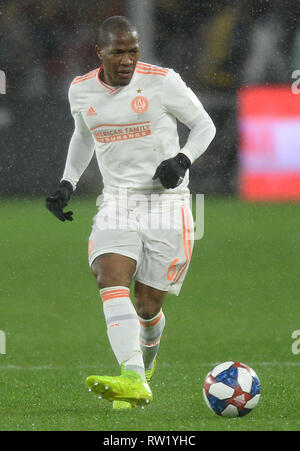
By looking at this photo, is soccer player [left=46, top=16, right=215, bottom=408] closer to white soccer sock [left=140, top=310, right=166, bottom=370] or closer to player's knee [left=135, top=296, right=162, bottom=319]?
player's knee [left=135, top=296, right=162, bottom=319]

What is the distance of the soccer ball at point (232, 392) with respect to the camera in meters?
4.49

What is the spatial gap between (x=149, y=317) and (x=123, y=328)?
65 cm

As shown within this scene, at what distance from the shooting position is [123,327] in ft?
15.3

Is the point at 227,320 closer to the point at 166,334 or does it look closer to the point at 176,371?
the point at 166,334

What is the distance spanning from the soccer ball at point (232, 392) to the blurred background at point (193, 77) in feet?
25.6

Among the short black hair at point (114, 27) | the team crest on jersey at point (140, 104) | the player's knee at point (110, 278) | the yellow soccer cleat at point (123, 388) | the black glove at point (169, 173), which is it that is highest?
the short black hair at point (114, 27)

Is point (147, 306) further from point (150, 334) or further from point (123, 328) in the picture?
point (123, 328)

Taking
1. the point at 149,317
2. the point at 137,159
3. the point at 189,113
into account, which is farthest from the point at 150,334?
the point at 189,113

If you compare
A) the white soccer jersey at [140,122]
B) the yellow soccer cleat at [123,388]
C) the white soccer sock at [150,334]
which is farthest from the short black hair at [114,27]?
the yellow soccer cleat at [123,388]

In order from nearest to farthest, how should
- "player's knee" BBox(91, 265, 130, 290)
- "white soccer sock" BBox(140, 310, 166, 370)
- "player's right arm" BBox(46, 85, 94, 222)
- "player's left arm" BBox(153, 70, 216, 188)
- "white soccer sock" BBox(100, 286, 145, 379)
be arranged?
1. "white soccer sock" BBox(100, 286, 145, 379)
2. "player's knee" BBox(91, 265, 130, 290)
3. "player's left arm" BBox(153, 70, 216, 188)
4. "player's right arm" BBox(46, 85, 94, 222)
5. "white soccer sock" BBox(140, 310, 166, 370)

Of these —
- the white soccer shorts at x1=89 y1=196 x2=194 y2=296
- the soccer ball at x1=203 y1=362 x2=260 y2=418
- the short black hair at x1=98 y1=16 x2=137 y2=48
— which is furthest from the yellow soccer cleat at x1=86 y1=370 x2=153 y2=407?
the short black hair at x1=98 y1=16 x2=137 y2=48

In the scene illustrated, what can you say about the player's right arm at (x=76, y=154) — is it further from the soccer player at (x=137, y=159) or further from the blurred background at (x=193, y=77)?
the blurred background at (x=193, y=77)

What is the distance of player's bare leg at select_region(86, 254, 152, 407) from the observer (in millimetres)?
4406

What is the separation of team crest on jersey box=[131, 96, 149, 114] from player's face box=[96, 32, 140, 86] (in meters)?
0.10
